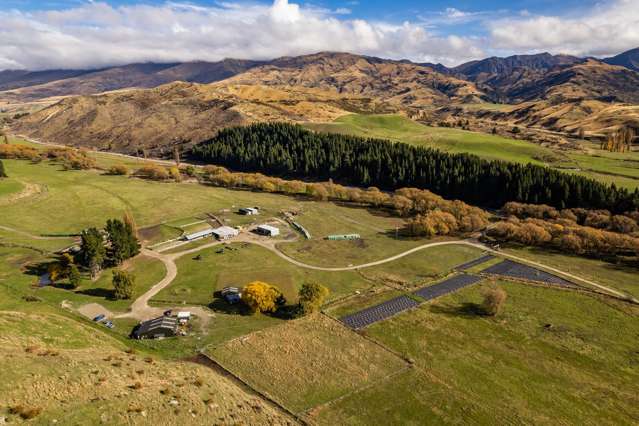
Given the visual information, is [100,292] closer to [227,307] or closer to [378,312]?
[227,307]

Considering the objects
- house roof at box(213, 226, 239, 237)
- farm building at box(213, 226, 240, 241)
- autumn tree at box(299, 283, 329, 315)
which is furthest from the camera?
house roof at box(213, 226, 239, 237)

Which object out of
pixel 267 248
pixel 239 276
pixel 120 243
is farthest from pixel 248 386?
pixel 120 243

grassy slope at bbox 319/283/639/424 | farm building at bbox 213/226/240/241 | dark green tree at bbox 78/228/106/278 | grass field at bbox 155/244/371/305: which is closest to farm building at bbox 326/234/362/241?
grass field at bbox 155/244/371/305

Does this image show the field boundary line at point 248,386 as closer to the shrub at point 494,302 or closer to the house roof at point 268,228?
the shrub at point 494,302

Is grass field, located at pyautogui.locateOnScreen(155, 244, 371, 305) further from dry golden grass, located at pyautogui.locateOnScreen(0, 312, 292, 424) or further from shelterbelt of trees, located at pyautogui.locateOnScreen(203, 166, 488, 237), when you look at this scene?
shelterbelt of trees, located at pyautogui.locateOnScreen(203, 166, 488, 237)

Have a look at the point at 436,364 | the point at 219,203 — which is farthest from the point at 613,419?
the point at 219,203
